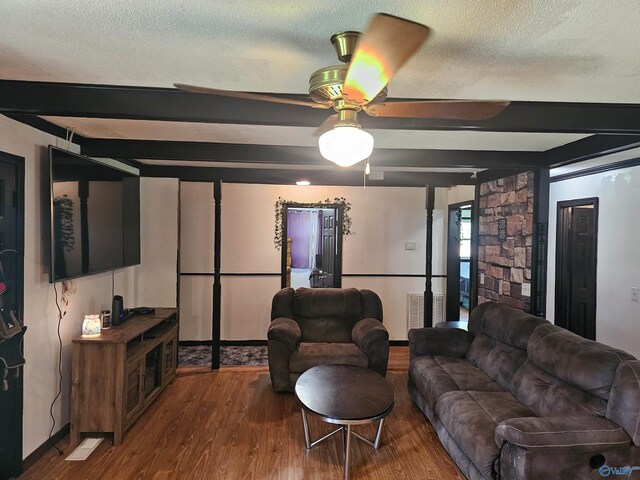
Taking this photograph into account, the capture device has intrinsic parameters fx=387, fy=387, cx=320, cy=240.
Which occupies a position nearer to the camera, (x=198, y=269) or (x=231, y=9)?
(x=231, y=9)

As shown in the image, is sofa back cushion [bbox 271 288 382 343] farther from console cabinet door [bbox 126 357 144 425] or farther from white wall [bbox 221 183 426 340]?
console cabinet door [bbox 126 357 144 425]

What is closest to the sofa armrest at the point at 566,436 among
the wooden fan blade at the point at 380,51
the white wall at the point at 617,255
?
the wooden fan blade at the point at 380,51

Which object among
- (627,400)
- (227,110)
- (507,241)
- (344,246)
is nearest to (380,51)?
(227,110)

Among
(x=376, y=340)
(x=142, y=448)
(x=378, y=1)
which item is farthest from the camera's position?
(x=376, y=340)

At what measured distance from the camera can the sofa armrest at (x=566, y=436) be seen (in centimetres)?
203

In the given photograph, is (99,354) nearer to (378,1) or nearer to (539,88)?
(378,1)

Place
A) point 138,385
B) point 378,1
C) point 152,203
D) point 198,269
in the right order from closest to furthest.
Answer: point 378,1
point 138,385
point 152,203
point 198,269

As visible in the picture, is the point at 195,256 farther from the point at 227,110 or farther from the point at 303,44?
the point at 303,44

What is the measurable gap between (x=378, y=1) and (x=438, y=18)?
25 centimetres

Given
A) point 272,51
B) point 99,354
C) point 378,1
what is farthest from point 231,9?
point 99,354

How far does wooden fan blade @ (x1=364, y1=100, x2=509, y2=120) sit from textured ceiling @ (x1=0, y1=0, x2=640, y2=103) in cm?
23

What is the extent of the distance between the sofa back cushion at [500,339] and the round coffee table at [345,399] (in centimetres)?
98

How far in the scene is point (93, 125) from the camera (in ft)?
9.56

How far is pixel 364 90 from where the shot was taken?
136 cm
